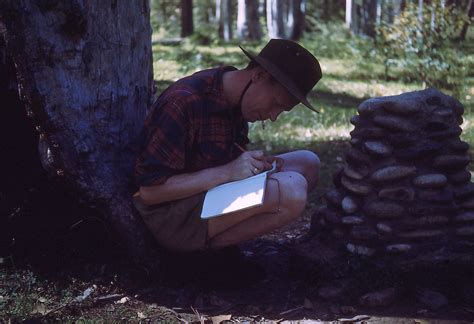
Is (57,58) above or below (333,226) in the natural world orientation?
above

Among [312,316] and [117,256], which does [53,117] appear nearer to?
[117,256]

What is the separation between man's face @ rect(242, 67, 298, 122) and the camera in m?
3.40

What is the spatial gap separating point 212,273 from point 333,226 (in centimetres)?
79

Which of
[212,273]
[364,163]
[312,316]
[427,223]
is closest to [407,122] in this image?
[364,163]

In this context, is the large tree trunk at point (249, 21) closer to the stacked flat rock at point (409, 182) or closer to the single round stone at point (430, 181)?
the stacked flat rock at point (409, 182)

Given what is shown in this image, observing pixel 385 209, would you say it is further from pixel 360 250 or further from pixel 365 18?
pixel 365 18

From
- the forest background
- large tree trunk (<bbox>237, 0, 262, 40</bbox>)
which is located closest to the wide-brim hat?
the forest background

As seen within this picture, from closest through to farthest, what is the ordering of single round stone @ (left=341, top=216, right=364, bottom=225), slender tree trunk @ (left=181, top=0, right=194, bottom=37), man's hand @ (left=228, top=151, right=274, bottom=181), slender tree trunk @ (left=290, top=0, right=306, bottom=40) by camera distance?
man's hand @ (left=228, top=151, right=274, bottom=181), single round stone @ (left=341, top=216, right=364, bottom=225), slender tree trunk @ (left=290, top=0, right=306, bottom=40), slender tree trunk @ (left=181, top=0, right=194, bottom=37)

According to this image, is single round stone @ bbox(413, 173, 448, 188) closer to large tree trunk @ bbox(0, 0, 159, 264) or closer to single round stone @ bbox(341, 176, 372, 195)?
single round stone @ bbox(341, 176, 372, 195)

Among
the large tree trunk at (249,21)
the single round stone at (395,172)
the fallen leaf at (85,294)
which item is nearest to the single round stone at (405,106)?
the single round stone at (395,172)

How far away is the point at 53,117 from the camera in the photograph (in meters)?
3.33

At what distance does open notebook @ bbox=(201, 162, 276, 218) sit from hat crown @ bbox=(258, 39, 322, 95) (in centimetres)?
56

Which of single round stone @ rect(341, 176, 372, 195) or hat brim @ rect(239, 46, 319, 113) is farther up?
hat brim @ rect(239, 46, 319, 113)

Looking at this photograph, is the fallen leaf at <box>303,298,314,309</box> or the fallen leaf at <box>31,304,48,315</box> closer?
the fallen leaf at <box>31,304,48,315</box>
